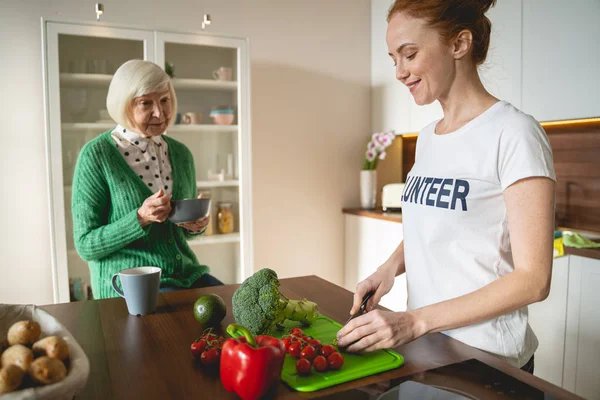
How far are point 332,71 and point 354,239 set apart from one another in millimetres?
1233

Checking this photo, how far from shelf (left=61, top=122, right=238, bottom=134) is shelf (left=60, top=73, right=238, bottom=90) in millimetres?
209

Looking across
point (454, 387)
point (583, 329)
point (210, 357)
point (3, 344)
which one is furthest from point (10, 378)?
point (583, 329)

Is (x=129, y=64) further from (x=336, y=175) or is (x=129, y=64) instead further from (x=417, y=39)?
(x=336, y=175)

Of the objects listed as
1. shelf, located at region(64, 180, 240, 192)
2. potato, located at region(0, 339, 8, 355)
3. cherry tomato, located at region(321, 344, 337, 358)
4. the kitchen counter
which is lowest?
cherry tomato, located at region(321, 344, 337, 358)

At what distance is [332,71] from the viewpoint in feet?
11.6

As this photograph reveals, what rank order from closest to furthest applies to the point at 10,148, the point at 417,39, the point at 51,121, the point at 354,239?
the point at 417,39
the point at 51,121
the point at 10,148
the point at 354,239

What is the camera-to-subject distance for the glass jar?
2947 mm

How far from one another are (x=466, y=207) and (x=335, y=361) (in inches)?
17.7

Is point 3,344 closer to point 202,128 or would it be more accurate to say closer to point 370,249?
point 202,128

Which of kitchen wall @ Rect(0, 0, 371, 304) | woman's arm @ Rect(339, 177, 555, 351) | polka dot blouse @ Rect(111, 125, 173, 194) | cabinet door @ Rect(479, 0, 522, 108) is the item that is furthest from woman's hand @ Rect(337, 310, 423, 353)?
kitchen wall @ Rect(0, 0, 371, 304)

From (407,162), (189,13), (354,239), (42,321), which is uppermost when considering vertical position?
(189,13)

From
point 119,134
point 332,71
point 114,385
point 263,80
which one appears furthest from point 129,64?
point 332,71

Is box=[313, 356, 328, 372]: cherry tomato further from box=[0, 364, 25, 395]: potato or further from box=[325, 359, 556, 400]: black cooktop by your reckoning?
box=[0, 364, 25, 395]: potato

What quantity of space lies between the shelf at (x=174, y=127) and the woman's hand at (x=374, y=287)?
6.13 ft
